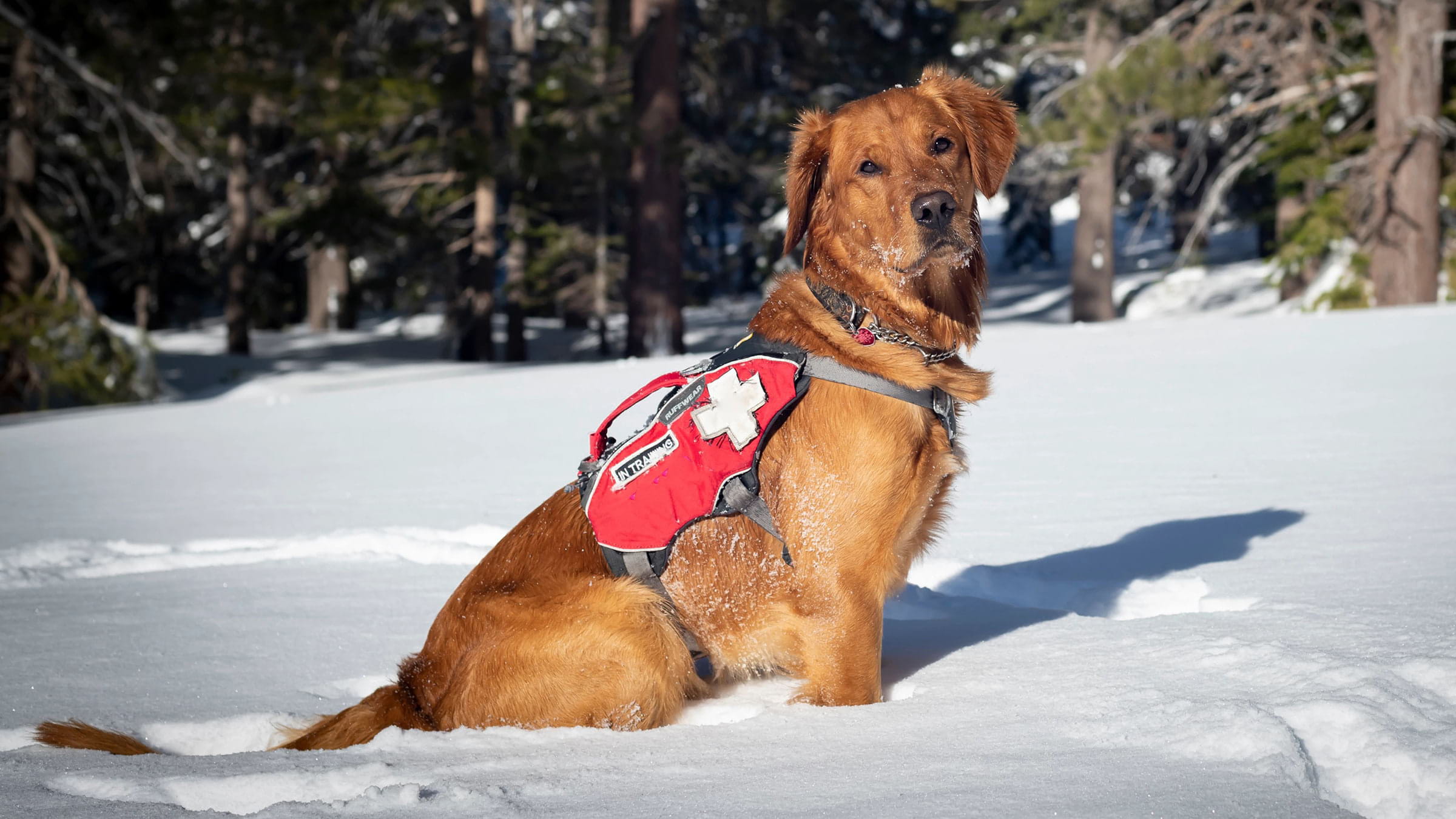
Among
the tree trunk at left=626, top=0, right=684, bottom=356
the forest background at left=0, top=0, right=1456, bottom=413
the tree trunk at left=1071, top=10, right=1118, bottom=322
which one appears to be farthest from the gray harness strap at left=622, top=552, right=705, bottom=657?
the tree trunk at left=1071, top=10, right=1118, bottom=322

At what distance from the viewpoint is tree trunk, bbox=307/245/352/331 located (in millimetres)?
27047

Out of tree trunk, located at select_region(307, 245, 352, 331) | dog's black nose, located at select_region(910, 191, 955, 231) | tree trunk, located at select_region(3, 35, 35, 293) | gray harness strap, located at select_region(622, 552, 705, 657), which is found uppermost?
tree trunk, located at select_region(3, 35, 35, 293)

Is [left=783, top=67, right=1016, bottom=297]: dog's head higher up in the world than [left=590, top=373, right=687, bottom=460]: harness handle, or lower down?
higher up

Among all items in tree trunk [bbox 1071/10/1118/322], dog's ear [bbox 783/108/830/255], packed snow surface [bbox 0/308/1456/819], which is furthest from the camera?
tree trunk [bbox 1071/10/1118/322]

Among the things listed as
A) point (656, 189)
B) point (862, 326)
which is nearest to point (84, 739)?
point (862, 326)

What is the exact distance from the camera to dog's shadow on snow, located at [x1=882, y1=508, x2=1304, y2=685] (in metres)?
3.63

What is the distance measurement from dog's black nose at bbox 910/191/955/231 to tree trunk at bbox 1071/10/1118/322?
18.5 metres

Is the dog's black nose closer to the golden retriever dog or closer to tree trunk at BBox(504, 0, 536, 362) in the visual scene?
the golden retriever dog

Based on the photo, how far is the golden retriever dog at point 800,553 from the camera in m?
2.88

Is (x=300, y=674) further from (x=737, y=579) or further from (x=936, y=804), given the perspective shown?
(x=936, y=804)

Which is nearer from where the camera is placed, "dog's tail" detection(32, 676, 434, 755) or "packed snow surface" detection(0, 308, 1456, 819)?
"packed snow surface" detection(0, 308, 1456, 819)

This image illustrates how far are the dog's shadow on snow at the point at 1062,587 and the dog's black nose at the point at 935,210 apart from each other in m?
1.28

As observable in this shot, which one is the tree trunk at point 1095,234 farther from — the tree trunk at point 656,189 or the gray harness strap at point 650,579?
the gray harness strap at point 650,579

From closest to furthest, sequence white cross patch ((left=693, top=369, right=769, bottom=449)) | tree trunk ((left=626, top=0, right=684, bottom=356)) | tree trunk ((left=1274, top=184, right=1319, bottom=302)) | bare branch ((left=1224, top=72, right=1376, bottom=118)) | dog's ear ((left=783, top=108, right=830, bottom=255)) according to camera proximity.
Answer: white cross patch ((left=693, top=369, right=769, bottom=449))
dog's ear ((left=783, top=108, right=830, bottom=255))
bare branch ((left=1224, top=72, right=1376, bottom=118))
tree trunk ((left=626, top=0, right=684, bottom=356))
tree trunk ((left=1274, top=184, right=1319, bottom=302))
